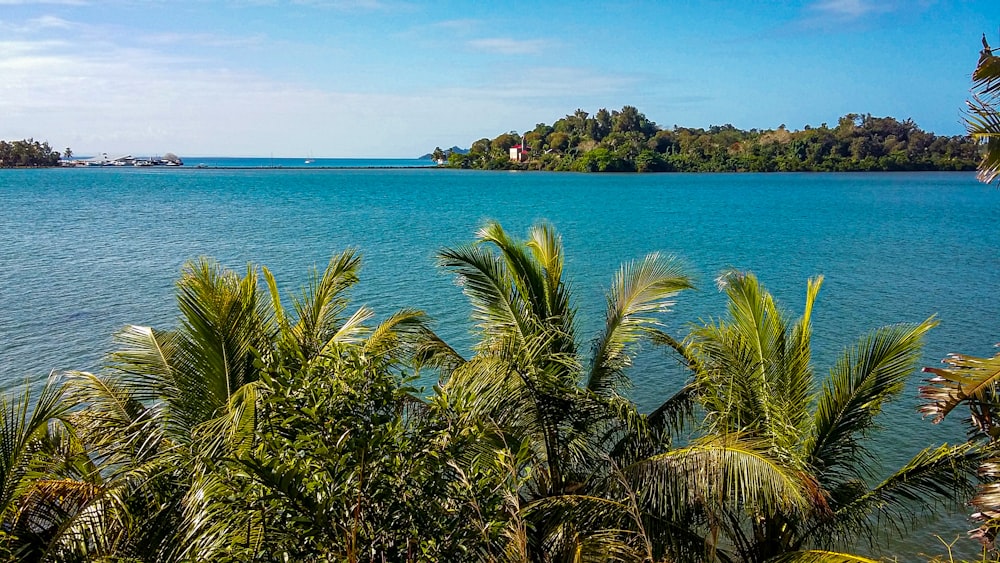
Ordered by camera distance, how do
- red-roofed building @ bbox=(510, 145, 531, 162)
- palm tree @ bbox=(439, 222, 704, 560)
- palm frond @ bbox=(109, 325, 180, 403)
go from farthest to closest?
red-roofed building @ bbox=(510, 145, 531, 162) < palm frond @ bbox=(109, 325, 180, 403) < palm tree @ bbox=(439, 222, 704, 560)

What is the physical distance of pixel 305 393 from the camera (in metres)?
5.34

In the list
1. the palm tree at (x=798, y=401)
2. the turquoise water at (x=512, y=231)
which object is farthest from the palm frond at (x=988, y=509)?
the turquoise water at (x=512, y=231)

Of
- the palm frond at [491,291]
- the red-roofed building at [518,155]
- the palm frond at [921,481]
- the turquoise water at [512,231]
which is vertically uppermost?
the red-roofed building at [518,155]

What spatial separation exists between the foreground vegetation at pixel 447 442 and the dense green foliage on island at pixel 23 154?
632 feet

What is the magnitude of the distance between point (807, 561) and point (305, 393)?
4.74 meters

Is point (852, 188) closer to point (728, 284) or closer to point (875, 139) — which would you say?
point (875, 139)

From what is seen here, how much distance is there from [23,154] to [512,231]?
16429cm

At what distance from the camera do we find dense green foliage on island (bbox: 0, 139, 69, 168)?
6599 inches

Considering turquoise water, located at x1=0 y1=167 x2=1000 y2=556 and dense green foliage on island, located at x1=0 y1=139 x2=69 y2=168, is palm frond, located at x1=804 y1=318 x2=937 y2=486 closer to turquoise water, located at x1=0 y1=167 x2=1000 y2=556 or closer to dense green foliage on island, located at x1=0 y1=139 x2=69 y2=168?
turquoise water, located at x1=0 y1=167 x2=1000 y2=556

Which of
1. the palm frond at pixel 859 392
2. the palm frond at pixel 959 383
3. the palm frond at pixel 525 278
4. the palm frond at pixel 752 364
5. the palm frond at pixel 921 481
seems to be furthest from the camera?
the palm frond at pixel 525 278

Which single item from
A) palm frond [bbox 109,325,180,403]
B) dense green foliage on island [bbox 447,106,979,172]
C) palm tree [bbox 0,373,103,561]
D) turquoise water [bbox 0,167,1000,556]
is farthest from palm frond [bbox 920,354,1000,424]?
dense green foliage on island [bbox 447,106,979,172]

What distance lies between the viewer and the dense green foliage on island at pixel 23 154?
16762cm

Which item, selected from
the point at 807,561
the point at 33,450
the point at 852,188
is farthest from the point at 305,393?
the point at 852,188

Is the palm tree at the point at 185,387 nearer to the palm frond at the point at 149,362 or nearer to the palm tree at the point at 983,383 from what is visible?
the palm frond at the point at 149,362
